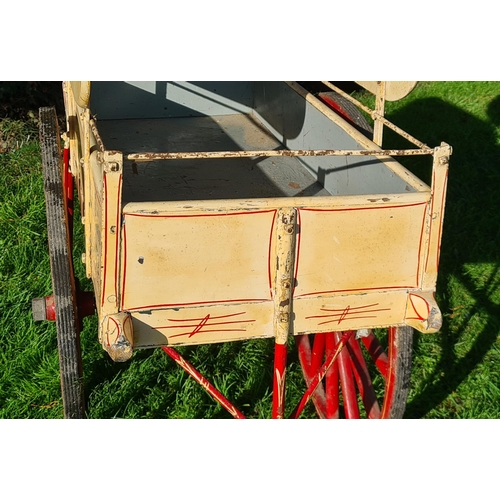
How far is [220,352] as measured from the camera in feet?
13.8

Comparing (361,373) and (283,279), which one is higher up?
(283,279)

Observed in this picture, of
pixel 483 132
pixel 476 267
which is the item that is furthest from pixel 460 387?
pixel 483 132

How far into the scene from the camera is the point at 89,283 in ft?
15.6

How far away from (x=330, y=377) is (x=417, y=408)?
606 mm

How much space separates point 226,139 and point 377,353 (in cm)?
196

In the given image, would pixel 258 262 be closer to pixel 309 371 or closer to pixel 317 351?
pixel 317 351

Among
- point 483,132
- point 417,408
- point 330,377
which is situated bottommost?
point 417,408

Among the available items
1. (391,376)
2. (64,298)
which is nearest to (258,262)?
(64,298)

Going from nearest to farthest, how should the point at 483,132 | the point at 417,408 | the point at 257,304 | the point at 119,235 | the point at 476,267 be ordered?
the point at 119,235 → the point at 257,304 → the point at 417,408 → the point at 476,267 → the point at 483,132

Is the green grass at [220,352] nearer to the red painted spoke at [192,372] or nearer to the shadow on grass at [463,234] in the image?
the shadow on grass at [463,234]

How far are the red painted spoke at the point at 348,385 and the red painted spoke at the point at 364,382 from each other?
9cm

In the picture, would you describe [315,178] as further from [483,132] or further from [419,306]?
[483,132]

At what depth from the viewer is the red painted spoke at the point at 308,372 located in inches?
154

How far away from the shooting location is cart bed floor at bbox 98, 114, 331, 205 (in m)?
4.12
